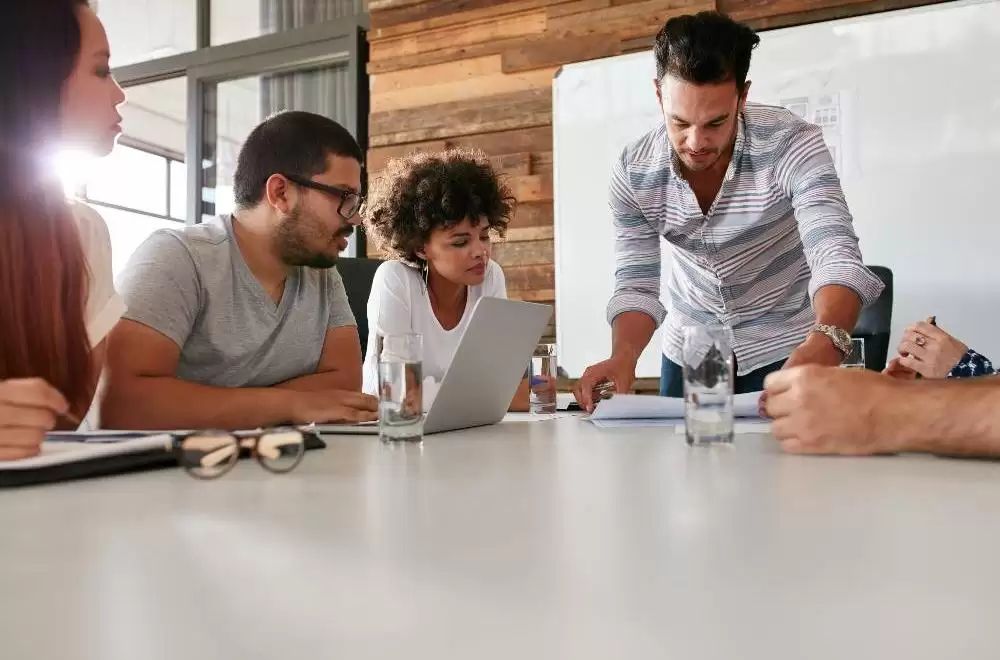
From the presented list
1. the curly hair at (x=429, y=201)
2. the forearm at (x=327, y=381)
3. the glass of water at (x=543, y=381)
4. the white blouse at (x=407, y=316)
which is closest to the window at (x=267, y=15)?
the curly hair at (x=429, y=201)

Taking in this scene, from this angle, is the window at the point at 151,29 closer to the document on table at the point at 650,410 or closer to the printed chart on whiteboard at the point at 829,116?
the printed chart on whiteboard at the point at 829,116

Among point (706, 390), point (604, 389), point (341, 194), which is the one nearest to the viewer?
point (706, 390)

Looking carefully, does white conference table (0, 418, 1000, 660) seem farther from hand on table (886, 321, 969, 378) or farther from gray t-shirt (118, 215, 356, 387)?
hand on table (886, 321, 969, 378)

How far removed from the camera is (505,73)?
3.55 meters

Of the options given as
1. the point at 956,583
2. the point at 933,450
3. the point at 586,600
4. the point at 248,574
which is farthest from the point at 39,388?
the point at 933,450

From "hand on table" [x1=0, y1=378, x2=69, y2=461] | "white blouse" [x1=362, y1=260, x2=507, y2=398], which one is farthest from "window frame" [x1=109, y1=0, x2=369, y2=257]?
"hand on table" [x1=0, y1=378, x2=69, y2=461]

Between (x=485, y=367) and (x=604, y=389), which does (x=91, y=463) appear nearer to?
(x=485, y=367)

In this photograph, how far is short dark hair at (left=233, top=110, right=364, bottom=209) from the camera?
1.71 metres

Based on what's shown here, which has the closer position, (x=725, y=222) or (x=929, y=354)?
(x=929, y=354)

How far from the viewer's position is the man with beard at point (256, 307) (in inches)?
51.0

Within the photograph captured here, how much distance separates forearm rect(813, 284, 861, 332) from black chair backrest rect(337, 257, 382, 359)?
124 cm

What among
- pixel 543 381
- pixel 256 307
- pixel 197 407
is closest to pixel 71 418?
pixel 197 407

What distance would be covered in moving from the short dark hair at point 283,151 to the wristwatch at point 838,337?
105 cm

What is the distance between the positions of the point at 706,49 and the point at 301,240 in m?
0.93
